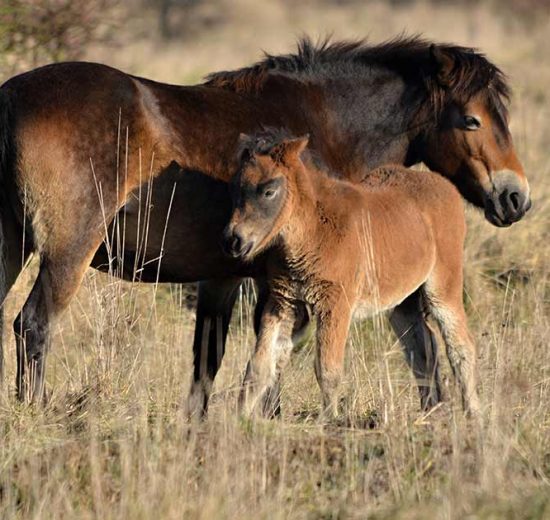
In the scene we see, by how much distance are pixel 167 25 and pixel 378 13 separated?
6.94 metres

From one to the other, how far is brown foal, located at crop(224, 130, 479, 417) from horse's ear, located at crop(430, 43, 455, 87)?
758 mm

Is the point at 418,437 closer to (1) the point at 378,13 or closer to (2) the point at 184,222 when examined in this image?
(2) the point at 184,222

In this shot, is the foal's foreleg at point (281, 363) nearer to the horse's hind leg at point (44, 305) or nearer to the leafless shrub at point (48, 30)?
the horse's hind leg at point (44, 305)

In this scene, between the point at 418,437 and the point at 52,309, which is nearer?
the point at 418,437

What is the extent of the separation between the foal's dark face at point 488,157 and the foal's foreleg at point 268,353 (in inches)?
67.8

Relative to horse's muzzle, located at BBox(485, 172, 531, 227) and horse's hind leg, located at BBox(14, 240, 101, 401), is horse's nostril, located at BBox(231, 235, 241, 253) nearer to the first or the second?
horse's hind leg, located at BBox(14, 240, 101, 401)

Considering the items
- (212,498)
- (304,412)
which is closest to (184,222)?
(304,412)

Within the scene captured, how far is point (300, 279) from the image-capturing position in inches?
261

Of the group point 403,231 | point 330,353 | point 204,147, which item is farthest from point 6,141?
point 403,231

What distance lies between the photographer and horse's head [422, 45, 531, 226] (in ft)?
25.1

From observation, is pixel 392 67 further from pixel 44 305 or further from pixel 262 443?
pixel 262 443

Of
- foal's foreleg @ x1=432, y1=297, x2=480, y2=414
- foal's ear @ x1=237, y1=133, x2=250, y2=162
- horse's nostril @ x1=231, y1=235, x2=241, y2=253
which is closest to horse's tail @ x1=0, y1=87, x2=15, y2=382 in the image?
foal's ear @ x1=237, y1=133, x2=250, y2=162

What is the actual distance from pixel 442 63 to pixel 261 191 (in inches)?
74.9

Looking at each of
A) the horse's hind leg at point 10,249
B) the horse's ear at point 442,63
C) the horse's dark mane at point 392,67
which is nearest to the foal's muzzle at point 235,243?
the horse's hind leg at point 10,249
